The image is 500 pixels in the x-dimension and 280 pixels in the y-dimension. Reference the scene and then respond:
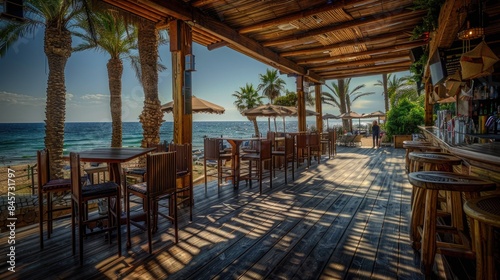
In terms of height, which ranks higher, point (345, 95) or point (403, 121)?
point (345, 95)

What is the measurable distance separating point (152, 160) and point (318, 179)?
4.18 meters

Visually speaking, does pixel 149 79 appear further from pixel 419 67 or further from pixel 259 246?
pixel 419 67

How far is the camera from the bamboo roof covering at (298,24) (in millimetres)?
3996

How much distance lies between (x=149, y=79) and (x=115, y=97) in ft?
12.3

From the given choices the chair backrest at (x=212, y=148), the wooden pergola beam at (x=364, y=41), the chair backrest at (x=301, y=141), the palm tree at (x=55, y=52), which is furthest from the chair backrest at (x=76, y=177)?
the palm tree at (x=55, y=52)

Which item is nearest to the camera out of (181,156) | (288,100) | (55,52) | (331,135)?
(181,156)

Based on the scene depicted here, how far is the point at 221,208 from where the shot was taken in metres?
3.77

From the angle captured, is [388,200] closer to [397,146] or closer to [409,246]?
[409,246]

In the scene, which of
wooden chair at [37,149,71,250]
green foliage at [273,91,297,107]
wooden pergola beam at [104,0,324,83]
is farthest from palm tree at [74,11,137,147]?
green foliage at [273,91,297,107]

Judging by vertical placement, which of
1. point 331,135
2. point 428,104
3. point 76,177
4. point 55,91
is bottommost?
point 76,177

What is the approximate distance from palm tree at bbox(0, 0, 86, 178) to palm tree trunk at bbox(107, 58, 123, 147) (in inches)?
109

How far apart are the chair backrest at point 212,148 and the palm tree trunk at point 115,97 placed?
758 cm

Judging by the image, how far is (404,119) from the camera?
41.3ft

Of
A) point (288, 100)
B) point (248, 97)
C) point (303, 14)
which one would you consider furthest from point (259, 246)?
point (248, 97)
